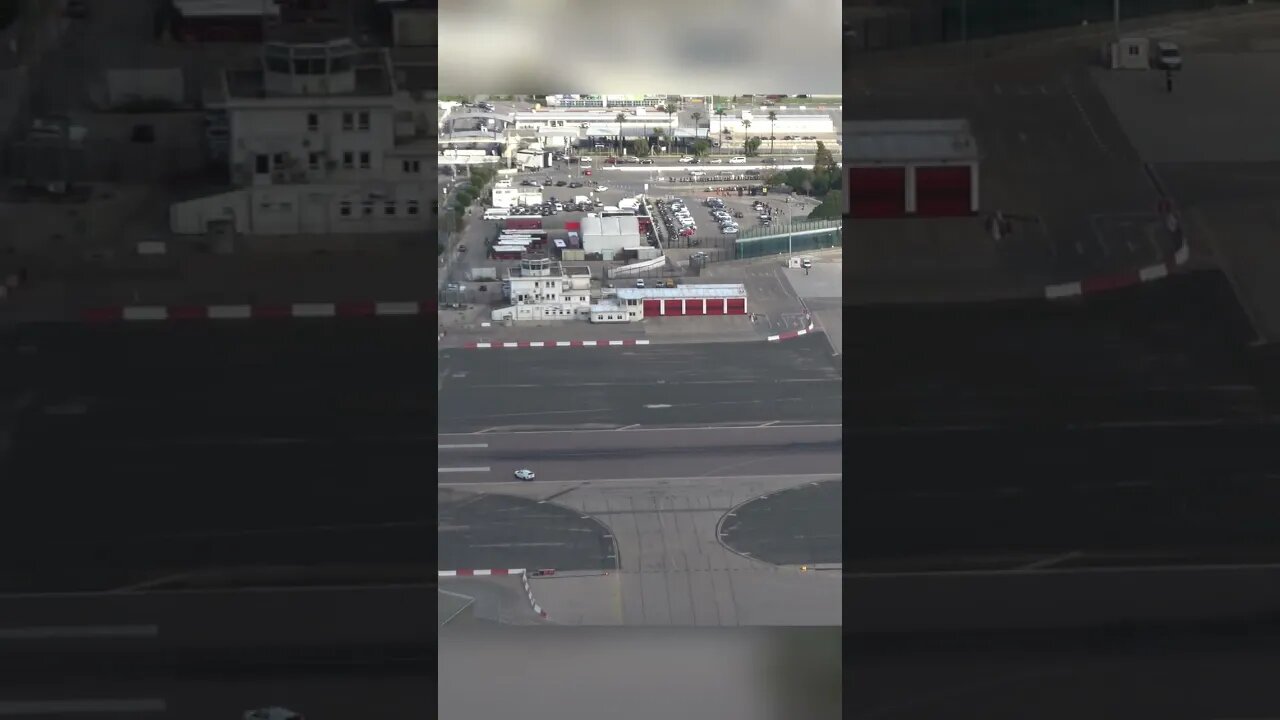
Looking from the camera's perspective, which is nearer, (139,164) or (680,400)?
(139,164)

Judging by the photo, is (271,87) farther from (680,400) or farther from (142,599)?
(680,400)

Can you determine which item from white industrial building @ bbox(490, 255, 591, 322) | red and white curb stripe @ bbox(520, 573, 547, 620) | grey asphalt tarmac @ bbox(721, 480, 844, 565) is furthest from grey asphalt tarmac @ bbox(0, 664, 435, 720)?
white industrial building @ bbox(490, 255, 591, 322)

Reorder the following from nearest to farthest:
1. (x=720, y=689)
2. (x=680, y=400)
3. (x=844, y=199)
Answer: (x=844, y=199), (x=720, y=689), (x=680, y=400)

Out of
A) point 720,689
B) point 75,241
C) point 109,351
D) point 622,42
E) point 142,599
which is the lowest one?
point 720,689

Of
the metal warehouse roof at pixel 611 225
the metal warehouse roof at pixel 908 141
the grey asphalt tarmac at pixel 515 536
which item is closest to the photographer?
the metal warehouse roof at pixel 908 141

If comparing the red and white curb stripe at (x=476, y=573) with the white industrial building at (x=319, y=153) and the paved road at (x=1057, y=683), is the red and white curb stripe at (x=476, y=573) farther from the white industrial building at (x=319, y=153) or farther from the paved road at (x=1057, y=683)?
the white industrial building at (x=319, y=153)


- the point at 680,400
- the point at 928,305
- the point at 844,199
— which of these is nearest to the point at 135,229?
the point at 844,199

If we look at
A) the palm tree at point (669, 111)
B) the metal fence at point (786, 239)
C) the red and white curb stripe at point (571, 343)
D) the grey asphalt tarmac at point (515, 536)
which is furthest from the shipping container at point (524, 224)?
the grey asphalt tarmac at point (515, 536)
